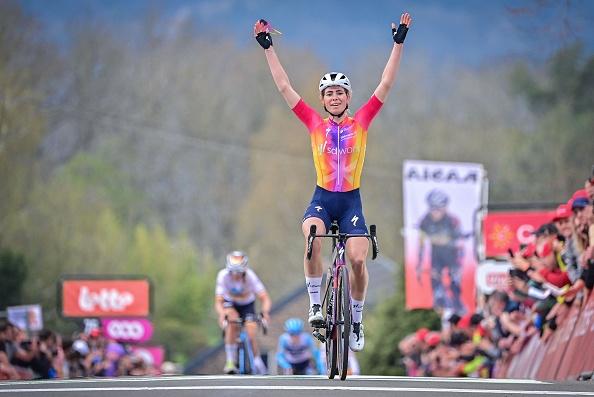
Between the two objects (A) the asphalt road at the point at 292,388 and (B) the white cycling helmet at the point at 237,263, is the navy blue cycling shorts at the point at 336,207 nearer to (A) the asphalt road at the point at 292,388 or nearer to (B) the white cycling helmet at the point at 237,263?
(A) the asphalt road at the point at 292,388

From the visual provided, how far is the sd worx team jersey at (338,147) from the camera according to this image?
13266 mm

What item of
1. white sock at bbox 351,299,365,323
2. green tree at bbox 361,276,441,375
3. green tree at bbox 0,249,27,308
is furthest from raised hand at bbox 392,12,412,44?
green tree at bbox 0,249,27,308

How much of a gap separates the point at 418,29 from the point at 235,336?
95257 millimetres

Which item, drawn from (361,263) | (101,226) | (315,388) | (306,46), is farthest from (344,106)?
(306,46)

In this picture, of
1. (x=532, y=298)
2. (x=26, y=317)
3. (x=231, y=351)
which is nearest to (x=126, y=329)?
(x=26, y=317)

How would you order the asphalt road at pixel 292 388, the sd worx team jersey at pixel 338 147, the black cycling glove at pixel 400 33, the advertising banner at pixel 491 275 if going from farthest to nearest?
the advertising banner at pixel 491 275 < the black cycling glove at pixel 400 33 < the sd worx team jersey at pixel 338 147 < the asphalt road at pixel 292 388

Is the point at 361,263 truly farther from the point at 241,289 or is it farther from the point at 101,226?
the point at 101,226

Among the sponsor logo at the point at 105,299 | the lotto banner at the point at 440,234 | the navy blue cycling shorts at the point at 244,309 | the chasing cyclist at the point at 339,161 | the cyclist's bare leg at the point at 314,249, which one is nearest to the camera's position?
the cyclist's bare leg at the point at 314,249

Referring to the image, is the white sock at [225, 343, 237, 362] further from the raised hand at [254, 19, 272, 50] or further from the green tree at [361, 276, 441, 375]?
the green tree at [361, 276, 441, 375]

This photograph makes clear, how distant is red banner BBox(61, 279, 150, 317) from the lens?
148 feet

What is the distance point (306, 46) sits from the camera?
12375 cm

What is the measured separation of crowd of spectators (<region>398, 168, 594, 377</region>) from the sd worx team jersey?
10.1 feet

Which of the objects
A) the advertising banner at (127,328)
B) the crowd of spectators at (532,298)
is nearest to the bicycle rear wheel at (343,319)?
the crowd of spectators at (532,298)

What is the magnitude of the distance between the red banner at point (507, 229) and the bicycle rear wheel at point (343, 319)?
16.7 metres
